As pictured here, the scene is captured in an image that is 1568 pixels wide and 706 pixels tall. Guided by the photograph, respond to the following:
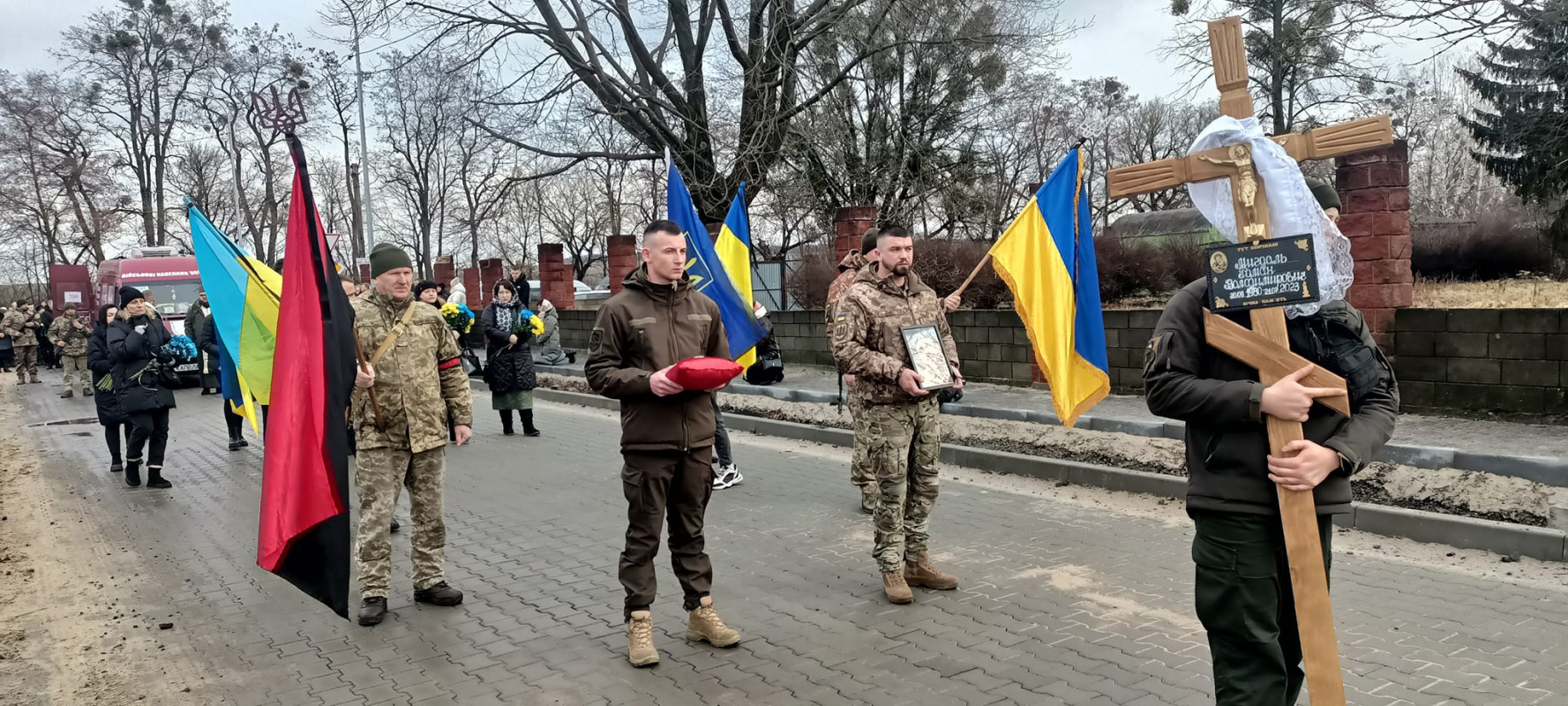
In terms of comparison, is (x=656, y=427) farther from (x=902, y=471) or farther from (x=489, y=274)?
(x=489, y=274)

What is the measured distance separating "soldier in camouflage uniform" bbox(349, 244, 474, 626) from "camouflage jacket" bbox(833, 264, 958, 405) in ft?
7.02

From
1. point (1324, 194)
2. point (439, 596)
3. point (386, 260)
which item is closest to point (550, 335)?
point (386, 260)

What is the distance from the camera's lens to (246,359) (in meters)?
7.97

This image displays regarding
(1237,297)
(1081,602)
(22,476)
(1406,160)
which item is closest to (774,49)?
(1406,160)

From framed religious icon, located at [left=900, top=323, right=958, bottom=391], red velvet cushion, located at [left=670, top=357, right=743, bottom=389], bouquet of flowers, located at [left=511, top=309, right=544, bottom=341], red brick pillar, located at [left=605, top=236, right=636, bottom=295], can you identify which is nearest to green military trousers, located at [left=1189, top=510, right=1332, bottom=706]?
red velvet cushion, located at [left=670, top=357, right=743, bottom=389]

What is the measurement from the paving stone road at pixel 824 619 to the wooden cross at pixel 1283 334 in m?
1.31

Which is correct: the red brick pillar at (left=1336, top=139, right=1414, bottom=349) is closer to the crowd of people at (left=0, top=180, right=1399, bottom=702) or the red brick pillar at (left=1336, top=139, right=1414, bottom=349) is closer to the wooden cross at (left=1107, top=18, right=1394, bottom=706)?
the crowd of people at (left=0, top=180, right=1399, bottom=702)

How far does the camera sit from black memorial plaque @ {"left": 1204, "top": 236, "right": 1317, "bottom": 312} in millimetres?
2816

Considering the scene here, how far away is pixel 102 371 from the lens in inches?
400

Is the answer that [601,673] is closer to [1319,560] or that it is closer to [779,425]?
[1319,560]

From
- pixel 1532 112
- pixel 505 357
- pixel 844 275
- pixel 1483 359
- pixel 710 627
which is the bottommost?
pixel 710 627

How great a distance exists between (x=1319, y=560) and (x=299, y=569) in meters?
3.76

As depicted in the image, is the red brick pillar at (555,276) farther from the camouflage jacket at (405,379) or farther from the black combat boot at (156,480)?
the camouflage jacket at (405,379)

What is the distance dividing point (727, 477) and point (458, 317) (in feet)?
12.6
